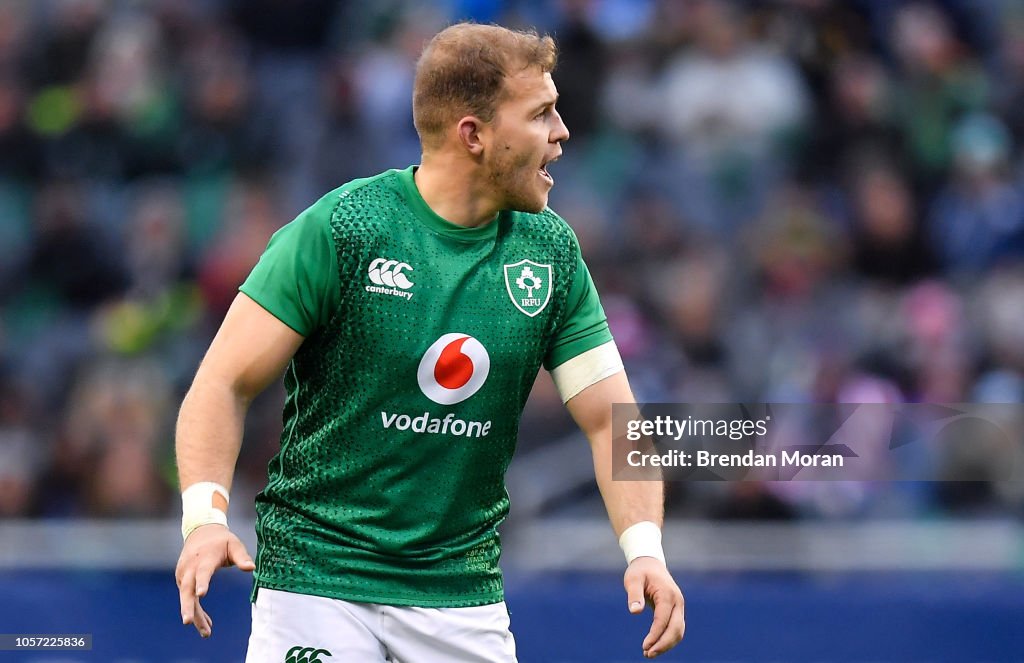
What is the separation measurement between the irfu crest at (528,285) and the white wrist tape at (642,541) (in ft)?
2.07

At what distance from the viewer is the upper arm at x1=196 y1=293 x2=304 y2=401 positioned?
364 centimetres

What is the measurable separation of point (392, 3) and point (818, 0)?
292cm

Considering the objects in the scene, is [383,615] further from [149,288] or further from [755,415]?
[149,288]

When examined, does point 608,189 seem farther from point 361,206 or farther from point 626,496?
point 361,206

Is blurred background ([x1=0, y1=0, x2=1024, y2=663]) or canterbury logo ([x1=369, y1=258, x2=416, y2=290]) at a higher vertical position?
blurred background ([x1=0, y1=0, x2=1024, y2=663])

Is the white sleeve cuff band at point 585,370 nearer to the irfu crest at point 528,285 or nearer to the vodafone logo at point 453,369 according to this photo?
the irfu crest at point 528,285

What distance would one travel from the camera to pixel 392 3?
10.5 metres

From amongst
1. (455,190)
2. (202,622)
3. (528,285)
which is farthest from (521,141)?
(202,622)

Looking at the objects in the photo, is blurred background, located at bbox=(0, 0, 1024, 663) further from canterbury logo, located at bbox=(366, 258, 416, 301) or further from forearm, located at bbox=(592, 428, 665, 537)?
canterbury logo, located at bbox=(366, 258, 416, 301)

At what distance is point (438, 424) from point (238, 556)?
0.66 meters

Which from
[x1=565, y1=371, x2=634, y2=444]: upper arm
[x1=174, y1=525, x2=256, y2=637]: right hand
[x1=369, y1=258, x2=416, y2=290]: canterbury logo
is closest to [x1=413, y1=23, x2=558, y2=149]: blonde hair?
[x1=369, y1=258, x2=416, y2=290]: canterbury logo

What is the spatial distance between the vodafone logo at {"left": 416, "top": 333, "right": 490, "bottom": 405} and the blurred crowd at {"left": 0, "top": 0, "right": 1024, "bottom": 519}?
4.35 meters

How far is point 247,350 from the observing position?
3.65 meters

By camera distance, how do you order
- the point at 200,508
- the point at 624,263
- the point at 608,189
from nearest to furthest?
the point at 200,508
the point at 624,263
the point at 608,189
